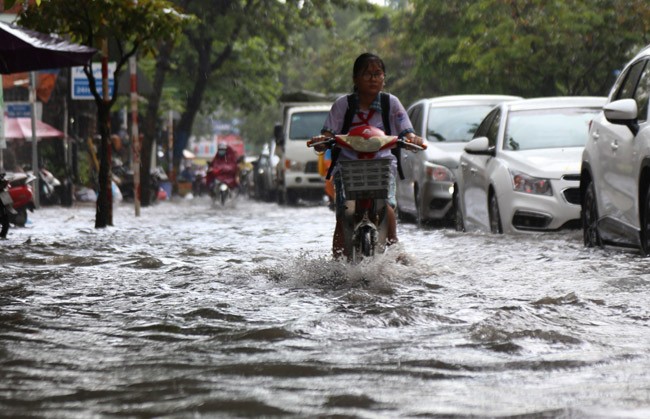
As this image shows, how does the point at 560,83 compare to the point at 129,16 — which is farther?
the point at 560,83

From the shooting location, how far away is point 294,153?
3012cm

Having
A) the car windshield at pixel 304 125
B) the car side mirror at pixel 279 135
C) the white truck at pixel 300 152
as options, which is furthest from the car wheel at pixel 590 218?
the car windshield at pixel 304 125

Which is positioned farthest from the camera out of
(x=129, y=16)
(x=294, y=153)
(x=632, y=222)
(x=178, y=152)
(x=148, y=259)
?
(x=178, y=152)

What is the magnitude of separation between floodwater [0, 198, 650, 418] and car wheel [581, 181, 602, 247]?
226mm

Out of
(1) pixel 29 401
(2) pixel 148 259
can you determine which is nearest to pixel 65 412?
(1) pixel 29 401

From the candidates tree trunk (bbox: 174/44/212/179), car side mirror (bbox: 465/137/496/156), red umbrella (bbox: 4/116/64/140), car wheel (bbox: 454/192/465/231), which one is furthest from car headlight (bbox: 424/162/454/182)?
tree trunk (bbox: 174/44/212/179)

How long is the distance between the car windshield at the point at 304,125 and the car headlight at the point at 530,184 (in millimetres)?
17582

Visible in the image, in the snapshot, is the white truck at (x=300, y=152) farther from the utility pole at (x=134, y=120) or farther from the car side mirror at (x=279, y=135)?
the utility pole at (x=134, y=120)

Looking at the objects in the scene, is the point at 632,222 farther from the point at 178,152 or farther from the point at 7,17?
the point at 178,152

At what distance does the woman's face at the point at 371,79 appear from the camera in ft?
29.3

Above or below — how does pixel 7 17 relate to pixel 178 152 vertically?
above

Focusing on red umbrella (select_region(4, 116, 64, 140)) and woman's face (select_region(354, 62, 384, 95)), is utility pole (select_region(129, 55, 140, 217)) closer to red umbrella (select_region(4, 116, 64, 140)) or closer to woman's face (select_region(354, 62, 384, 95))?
red umbrella (select_region(4, 116, 64, 140))

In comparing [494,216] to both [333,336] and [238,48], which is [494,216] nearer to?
[333,336]

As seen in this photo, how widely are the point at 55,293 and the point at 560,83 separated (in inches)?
908
